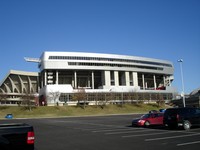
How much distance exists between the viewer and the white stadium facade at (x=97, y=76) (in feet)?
316

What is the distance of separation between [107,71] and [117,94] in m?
13.2

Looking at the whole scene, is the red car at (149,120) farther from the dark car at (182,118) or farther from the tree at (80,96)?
the tree at (80,96)

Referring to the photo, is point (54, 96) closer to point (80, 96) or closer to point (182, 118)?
point (80, 96)

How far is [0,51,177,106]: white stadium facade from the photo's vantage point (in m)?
96.4

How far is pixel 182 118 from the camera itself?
19.4m

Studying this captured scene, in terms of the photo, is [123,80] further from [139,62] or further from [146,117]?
[146,117]

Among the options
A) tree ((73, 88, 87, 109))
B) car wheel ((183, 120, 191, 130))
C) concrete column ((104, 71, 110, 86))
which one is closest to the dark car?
car wheel ((183, 120, 191, 130))

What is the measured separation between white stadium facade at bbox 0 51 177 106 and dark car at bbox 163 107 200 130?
71293 mm

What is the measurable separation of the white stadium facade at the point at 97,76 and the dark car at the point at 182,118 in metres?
71.3

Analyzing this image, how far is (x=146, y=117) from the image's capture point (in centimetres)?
2427

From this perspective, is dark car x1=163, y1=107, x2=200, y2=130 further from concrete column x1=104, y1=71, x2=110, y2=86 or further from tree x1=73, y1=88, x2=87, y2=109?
concrete column x1=104, y1=71, x2=110, y2=86

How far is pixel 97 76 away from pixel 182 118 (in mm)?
97831

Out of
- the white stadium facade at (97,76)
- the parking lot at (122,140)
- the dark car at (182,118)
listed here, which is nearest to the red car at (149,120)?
the dark car at (182,118)

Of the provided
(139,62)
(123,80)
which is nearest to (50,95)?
(123,80)
